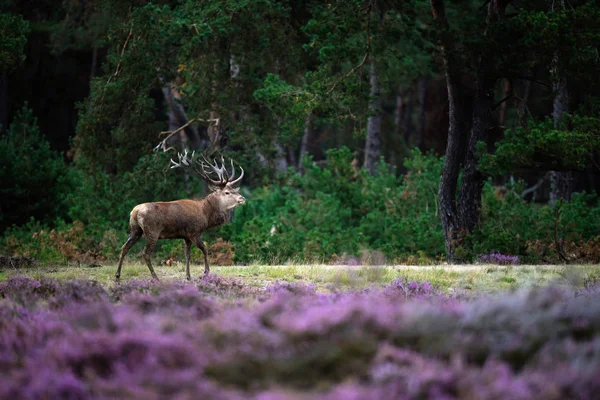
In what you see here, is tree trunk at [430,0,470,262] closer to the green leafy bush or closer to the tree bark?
the tree bark

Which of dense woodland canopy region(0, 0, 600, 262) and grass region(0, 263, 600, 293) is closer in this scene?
grass region(0, 263, 600, 293)

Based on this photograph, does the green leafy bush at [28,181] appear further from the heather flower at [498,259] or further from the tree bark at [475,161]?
the heather flower at [498,259]

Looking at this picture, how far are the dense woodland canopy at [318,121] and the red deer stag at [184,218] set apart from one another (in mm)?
4717

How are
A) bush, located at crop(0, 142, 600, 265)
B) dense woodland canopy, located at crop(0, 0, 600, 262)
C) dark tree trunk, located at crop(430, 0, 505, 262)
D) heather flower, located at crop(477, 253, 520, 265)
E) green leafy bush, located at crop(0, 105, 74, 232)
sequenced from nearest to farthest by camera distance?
dense woodland canopy, located at crop(0, 0, 600, 262) < heather flower, located at crop(477, 253, 520, 265) < dark tree trunk, located at crop(430, 0, 505, 262) < bush, located at crop(0, 142, 600, 265) < green leafy bush, located at crop(0, 105, 74, 232)

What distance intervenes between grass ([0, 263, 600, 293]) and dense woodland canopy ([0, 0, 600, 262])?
277 cm

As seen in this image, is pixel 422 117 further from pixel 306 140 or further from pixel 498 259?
pixel 498 259

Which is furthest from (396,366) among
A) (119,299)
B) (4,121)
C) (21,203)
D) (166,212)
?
(4,121)

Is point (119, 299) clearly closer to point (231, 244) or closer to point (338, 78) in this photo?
point (231, 244)

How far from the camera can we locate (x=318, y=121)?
21.6m

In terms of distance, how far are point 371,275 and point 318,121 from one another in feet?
32.6

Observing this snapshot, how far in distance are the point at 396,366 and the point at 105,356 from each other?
221 cm

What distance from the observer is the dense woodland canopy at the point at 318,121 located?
615 inches

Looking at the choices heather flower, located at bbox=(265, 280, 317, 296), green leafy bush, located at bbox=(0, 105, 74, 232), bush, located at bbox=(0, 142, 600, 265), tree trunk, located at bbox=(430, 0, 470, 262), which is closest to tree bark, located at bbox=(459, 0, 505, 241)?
tree trunk, located at bbox=(430, 0, 470, 262)

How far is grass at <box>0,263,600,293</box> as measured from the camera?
11.7m
